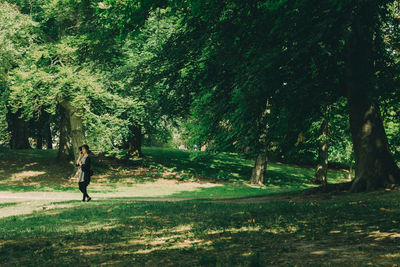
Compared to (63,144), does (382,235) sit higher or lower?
lower

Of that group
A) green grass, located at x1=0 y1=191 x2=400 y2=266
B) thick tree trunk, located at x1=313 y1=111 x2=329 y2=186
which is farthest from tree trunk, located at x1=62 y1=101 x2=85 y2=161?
thick tree trunk, located at x1=313 y1=111 x2=329 y2=186

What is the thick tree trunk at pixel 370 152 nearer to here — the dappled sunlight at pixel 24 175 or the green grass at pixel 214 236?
the green grass at pixel 214 236

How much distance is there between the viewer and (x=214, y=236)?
7086mm

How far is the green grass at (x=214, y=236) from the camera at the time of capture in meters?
5.58

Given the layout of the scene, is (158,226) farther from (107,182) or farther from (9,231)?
(107,182)

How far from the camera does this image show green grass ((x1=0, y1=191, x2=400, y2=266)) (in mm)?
5578

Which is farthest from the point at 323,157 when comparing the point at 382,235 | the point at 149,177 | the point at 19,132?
the point at 19,132

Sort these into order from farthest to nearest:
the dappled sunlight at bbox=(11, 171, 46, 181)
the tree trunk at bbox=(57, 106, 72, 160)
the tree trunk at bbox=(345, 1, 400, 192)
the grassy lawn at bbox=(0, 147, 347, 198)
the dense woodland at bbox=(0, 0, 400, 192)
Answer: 1. the tree trunk at bbox=(57, 106, 72, 160)
2. the dappled sunlight at bbox=(11, 171, 46, 181)
3. the grassy lawn at bbox=(0, 147, 347, 198)
4. the tree trunk at bbox=(345, 1, 400, 192)
5. the dense woodland at bbox=(0, 0, 400, 192)

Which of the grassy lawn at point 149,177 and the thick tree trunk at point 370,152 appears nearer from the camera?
the thick tree trunk at point 370,152

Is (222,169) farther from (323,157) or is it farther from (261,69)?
(261,69)

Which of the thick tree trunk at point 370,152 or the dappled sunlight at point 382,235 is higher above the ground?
the thick tree trunk at point 370,152

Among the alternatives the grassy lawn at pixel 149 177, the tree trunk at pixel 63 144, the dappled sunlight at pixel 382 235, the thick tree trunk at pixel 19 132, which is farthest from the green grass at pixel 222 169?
the dappled sunlight at pixel 382 235

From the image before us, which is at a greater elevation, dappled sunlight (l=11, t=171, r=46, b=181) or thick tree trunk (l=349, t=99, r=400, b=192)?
thick tree trunk (l=349, t=99, r=400, b=192)

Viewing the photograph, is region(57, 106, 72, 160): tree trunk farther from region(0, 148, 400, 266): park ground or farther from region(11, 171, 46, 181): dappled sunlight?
region(0, 148, 400, 266): park ground
